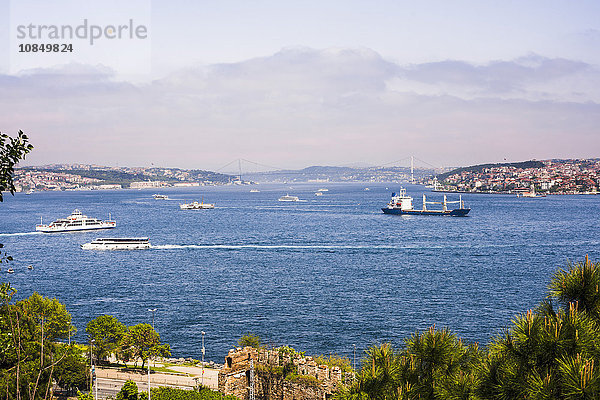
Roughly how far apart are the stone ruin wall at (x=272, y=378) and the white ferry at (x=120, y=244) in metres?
41.3

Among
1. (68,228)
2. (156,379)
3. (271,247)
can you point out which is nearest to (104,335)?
(156,379)

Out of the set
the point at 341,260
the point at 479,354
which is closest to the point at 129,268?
Result: the point at 341,260

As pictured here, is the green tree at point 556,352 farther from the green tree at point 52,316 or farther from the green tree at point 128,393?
the green tree at point 52,316

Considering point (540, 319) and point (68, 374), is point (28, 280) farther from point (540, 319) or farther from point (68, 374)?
point (540, 319)

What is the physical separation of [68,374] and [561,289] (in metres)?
18.1

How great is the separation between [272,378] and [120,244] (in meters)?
43.3

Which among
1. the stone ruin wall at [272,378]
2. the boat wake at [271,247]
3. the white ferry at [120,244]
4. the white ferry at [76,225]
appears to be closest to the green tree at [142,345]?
the stone ruin wall at [272,378]

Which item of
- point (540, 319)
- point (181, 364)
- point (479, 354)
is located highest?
point (540, 319)

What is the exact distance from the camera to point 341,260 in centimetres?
4650

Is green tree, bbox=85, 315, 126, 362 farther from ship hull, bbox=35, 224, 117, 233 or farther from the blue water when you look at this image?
ship hull, bbox=35, 224, 117, 233

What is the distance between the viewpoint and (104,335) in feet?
75.3

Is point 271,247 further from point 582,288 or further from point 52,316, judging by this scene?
point 582,288

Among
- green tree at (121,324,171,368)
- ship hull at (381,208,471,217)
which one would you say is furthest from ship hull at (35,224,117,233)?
Answer: green tree at (121,324,171,368)

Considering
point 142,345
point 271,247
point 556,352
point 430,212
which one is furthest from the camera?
point 430,212
